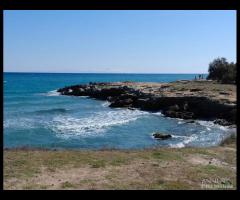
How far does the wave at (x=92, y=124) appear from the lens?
3319cm

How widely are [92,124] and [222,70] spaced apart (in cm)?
4083

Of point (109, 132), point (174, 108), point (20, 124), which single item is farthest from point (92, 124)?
point (174, 108)

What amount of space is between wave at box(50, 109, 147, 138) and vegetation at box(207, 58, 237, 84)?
22.6 meters

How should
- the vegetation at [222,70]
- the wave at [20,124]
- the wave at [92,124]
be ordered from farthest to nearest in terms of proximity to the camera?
the vegetation at [222,70] < the wave at [20,124] < the wave at [92,124]

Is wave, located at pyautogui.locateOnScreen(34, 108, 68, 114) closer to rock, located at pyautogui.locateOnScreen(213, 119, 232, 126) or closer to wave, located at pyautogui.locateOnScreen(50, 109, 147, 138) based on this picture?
wave, located at pyautogui.locateOnScreen(50, 109, 147, 138)

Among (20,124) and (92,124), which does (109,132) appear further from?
(20,124)

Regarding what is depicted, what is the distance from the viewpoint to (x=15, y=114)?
49344 millimetres

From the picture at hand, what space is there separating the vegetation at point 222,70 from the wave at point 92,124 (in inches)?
889

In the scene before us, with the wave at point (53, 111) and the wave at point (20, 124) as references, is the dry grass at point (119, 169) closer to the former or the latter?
the wave at point (20, 124)

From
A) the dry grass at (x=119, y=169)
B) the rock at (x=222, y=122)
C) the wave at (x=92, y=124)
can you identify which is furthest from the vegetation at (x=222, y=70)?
the dry grass at (x=119, y=169)

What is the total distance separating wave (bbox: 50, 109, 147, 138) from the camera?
1307 inches

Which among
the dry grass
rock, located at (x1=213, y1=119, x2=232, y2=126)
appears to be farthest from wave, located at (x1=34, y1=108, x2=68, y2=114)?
the dry grass

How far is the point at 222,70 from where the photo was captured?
71.3 meters
